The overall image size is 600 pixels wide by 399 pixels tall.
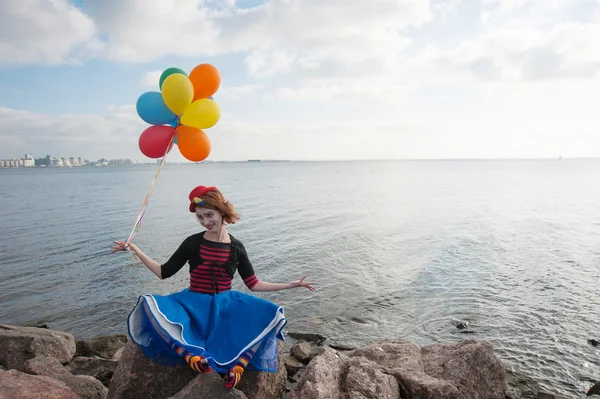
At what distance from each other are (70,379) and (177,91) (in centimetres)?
450

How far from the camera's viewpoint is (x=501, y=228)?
82.3 feet

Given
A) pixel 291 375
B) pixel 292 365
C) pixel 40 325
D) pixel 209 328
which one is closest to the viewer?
pixel 209 328

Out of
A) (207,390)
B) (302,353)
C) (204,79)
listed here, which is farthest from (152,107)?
(302,353)

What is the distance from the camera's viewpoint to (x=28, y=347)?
26.0ft

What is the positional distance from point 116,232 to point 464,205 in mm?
28349

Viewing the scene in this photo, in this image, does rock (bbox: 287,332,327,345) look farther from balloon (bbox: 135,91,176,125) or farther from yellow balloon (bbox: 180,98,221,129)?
balloon (bbox: 135,91,176,125)

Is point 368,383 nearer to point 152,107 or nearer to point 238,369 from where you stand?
point 238,369

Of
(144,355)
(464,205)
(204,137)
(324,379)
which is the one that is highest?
(204,137)

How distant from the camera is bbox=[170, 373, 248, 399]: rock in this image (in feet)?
15.8

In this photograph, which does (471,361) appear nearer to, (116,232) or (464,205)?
(116,232)

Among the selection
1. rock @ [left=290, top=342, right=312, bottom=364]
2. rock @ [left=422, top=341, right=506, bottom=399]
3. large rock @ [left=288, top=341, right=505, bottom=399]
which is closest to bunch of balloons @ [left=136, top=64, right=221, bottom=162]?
large rock @ [left=288, top=341, right=505, bottom=399]

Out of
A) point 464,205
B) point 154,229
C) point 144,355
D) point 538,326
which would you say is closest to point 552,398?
point 538,326

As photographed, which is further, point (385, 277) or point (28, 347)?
point (385, 277)

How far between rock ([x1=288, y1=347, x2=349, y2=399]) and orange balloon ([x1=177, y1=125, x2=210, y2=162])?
3.61 m
